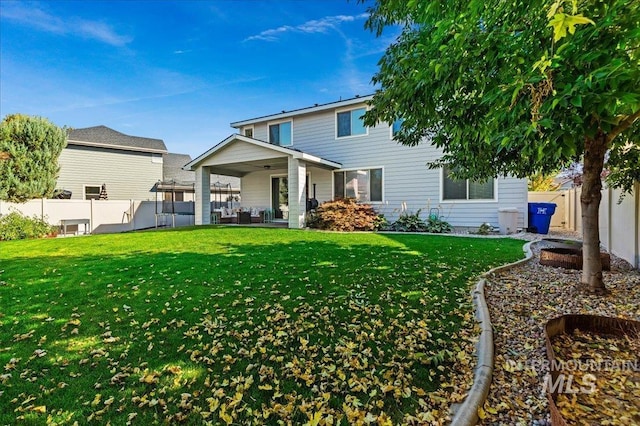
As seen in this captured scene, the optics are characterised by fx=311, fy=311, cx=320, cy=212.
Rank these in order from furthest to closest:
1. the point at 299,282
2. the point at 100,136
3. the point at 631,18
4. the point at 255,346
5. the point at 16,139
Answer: the point at 100,136, the point at 16,139, the point at 299,282, the point at 255,346, the point at 631,18

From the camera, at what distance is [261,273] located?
5.17 meters

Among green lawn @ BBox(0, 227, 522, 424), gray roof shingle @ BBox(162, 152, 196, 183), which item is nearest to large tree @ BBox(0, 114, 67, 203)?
green lawn @ BBox(0, 227, 522, 424)

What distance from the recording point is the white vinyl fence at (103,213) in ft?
40.6

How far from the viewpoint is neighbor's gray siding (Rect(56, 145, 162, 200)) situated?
699 inches

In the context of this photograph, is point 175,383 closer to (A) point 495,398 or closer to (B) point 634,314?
(A) point 495,398

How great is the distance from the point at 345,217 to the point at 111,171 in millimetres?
15911

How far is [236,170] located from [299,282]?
12.0 meters

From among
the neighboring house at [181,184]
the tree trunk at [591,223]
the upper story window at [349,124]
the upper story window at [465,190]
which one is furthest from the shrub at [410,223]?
Result: the neighboring house at [181,184]

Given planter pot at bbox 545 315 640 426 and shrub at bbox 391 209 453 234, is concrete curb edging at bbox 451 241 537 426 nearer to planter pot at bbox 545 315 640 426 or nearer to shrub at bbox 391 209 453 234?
planter pot at bbox 545 315 640 426

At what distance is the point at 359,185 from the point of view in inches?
534

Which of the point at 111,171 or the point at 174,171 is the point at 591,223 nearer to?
the point at 111,171

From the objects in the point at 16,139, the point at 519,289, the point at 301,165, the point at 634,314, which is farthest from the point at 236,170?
the point at 634,314

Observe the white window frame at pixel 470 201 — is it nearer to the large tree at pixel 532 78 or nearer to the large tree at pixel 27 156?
the large tree at pixel 532 78

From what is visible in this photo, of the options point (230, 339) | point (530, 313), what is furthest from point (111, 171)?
point (530, 313)
